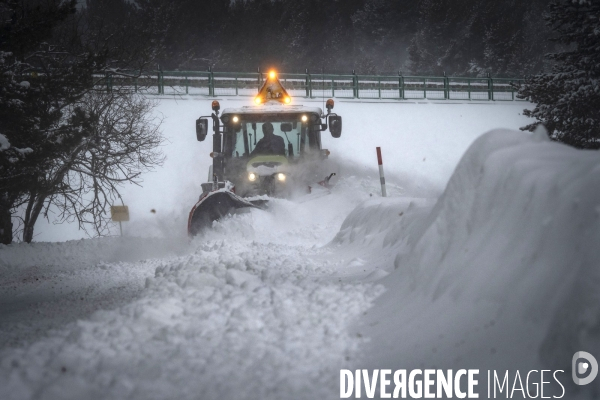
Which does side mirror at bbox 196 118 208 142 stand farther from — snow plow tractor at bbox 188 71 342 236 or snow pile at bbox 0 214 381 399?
snow pile at bbox 0 214 381 399

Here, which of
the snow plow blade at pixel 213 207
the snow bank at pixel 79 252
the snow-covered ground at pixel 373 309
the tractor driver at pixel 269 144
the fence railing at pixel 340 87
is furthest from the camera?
the fence railing at pixel 340 87

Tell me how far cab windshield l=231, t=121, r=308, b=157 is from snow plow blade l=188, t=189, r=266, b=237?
213cm

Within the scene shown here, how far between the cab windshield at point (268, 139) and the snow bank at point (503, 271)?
715 centimetres

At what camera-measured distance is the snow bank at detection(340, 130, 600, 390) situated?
2.39 m

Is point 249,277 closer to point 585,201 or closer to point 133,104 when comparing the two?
point 585,201

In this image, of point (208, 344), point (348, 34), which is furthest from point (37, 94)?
point (348, 34)

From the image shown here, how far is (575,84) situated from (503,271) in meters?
15.6

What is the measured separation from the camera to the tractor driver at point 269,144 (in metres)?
11.3

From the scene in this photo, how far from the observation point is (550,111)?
661 inches

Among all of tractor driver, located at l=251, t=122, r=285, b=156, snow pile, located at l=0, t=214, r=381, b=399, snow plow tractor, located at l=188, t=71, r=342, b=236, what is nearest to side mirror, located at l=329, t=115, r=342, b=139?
snow plow tractor, located at l=188, t=71, r=342, b=236

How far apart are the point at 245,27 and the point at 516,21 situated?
26.7 meters

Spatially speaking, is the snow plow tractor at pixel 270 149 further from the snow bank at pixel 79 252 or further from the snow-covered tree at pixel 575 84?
the snow-covered tree at pixel 575 84

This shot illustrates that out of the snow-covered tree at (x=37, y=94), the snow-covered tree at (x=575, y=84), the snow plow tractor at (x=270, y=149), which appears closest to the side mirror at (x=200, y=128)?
the snow plow tractor at (x=270, y=149)

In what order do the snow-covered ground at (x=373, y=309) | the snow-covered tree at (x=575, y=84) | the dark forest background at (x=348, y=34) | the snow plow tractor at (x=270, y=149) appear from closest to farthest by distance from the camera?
the snow-covered ground at (x=373, y=309) → the snow plow tractor at (x=270, y=149) → the snow-covered tree at (x=575, y=84) → the dark forest background at (x=348, y=34)
